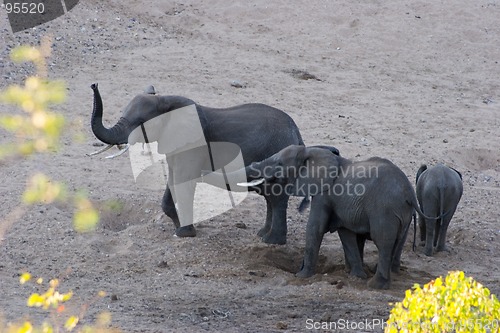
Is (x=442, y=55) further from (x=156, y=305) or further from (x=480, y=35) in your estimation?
(x=156, y=305)

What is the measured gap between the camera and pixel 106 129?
9.38 metres

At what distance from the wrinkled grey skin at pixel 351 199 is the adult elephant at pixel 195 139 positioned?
0.61 m

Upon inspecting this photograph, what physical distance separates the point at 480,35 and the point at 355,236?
974 cm

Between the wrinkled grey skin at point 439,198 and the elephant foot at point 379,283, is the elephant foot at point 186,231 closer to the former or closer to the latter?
the elephant foot at point 379,283

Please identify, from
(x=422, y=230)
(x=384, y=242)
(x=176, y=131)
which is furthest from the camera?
(x=422, y=230)

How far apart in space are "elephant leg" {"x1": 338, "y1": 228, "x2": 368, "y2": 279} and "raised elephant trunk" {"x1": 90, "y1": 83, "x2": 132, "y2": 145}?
7.08 ft

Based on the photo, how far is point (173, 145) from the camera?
384 inches

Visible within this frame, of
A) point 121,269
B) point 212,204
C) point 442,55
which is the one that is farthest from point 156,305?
point 442,55

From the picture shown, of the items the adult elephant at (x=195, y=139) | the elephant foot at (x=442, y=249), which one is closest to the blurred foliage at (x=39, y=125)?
the adult elephant at (x=195, y=139)

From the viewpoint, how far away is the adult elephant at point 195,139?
966 centimetres

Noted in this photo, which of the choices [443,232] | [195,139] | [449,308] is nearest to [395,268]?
[443,232]

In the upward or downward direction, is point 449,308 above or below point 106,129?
above

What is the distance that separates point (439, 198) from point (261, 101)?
15.6ft

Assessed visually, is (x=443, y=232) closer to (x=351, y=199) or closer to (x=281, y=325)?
(x=351, y=199)
